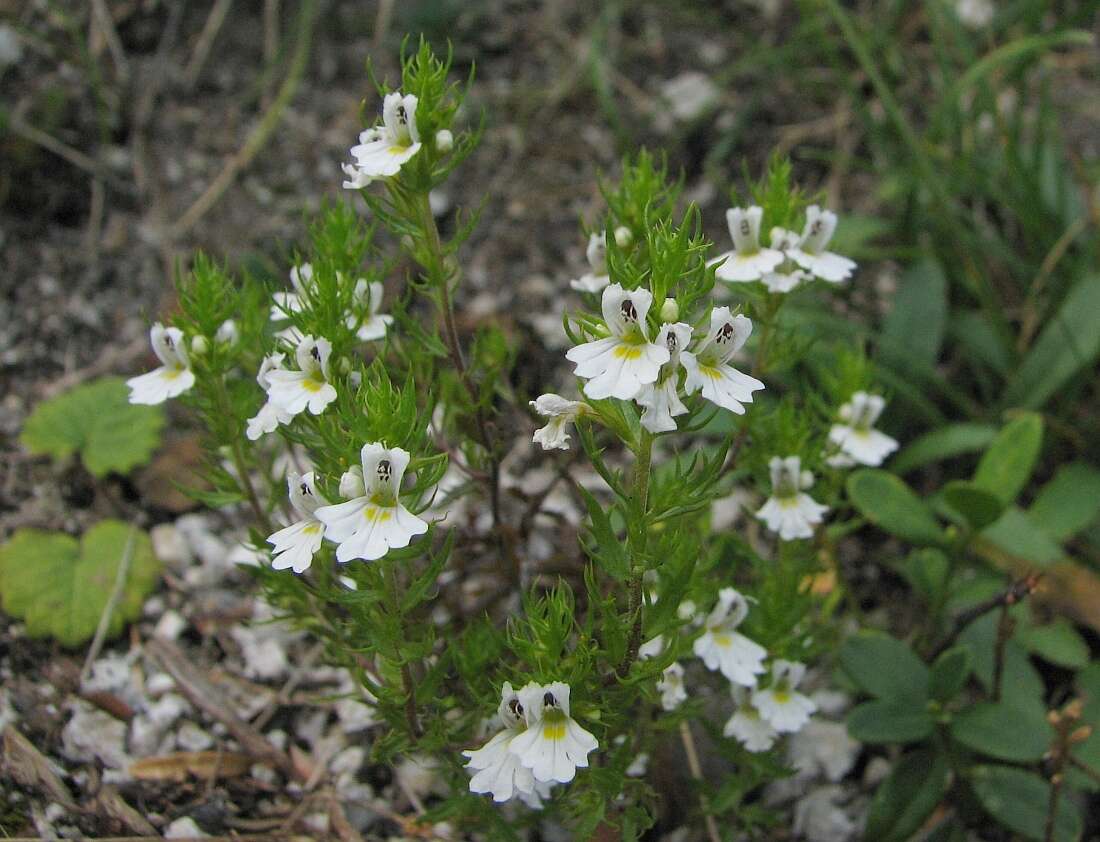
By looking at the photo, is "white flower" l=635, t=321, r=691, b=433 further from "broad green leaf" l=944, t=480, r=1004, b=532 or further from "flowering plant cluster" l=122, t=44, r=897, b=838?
"broad green leaf" l=944, t=480, r=1004, b=532

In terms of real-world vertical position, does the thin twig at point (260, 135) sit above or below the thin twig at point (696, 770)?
above

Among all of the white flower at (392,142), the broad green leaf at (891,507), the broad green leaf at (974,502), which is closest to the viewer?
the white flower at (392,142)

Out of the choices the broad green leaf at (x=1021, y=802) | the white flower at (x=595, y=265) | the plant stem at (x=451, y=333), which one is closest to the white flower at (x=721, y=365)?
the white flower at (x=595, y=265)

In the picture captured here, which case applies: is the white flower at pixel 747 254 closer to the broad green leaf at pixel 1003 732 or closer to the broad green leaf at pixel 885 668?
the broad green leaf at pixel 885 668

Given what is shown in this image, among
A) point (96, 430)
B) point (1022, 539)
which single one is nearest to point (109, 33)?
point (96, 430)

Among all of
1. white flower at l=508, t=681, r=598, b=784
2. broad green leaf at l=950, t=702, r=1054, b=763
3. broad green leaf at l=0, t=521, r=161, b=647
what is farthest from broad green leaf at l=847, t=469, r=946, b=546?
broad green leaf at l=0, t=521, r=161, b=647

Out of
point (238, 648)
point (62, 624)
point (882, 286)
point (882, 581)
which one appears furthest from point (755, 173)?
point (62, 624)
